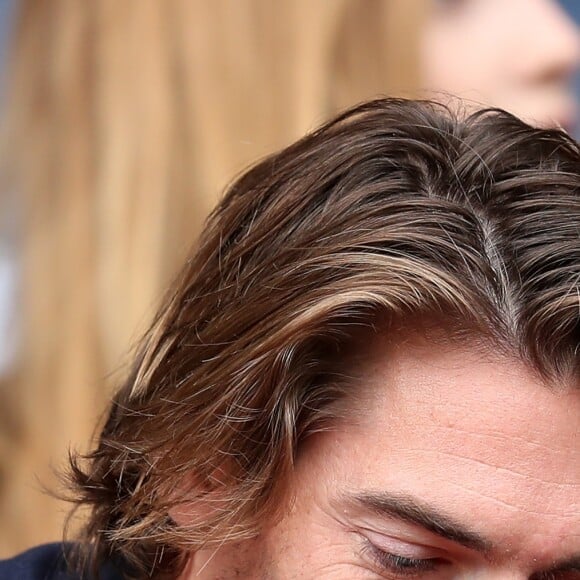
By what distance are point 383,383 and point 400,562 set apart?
21 centimetres

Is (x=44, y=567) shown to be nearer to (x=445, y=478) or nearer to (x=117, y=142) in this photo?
(x=445, y=478)

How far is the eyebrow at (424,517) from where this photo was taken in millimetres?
1396

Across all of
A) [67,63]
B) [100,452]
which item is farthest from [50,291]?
[100,452]

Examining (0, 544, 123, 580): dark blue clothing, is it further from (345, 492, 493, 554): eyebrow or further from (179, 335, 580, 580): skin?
(345, 492, 493, 554): eyebrow

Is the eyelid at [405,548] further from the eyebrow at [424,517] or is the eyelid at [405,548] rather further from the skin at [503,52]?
the skin at [503,52]

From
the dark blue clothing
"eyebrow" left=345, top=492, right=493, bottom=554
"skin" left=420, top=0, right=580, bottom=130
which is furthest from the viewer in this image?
"skin" left=420, top=0, right=580, bottom=130

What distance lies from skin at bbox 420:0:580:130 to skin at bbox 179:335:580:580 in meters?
1.66

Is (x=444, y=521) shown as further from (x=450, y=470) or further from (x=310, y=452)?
(x=310, y=452)

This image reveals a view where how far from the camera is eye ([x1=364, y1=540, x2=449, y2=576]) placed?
56.2 inches

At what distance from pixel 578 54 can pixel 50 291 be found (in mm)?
1478

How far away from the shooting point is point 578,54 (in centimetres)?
317

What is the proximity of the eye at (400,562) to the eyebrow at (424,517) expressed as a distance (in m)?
0.05

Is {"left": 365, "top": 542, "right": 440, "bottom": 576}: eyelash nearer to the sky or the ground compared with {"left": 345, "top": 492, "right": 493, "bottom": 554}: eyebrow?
nearer to the ground

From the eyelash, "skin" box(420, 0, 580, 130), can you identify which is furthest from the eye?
"skin" box(420, 0, 580, 130)
